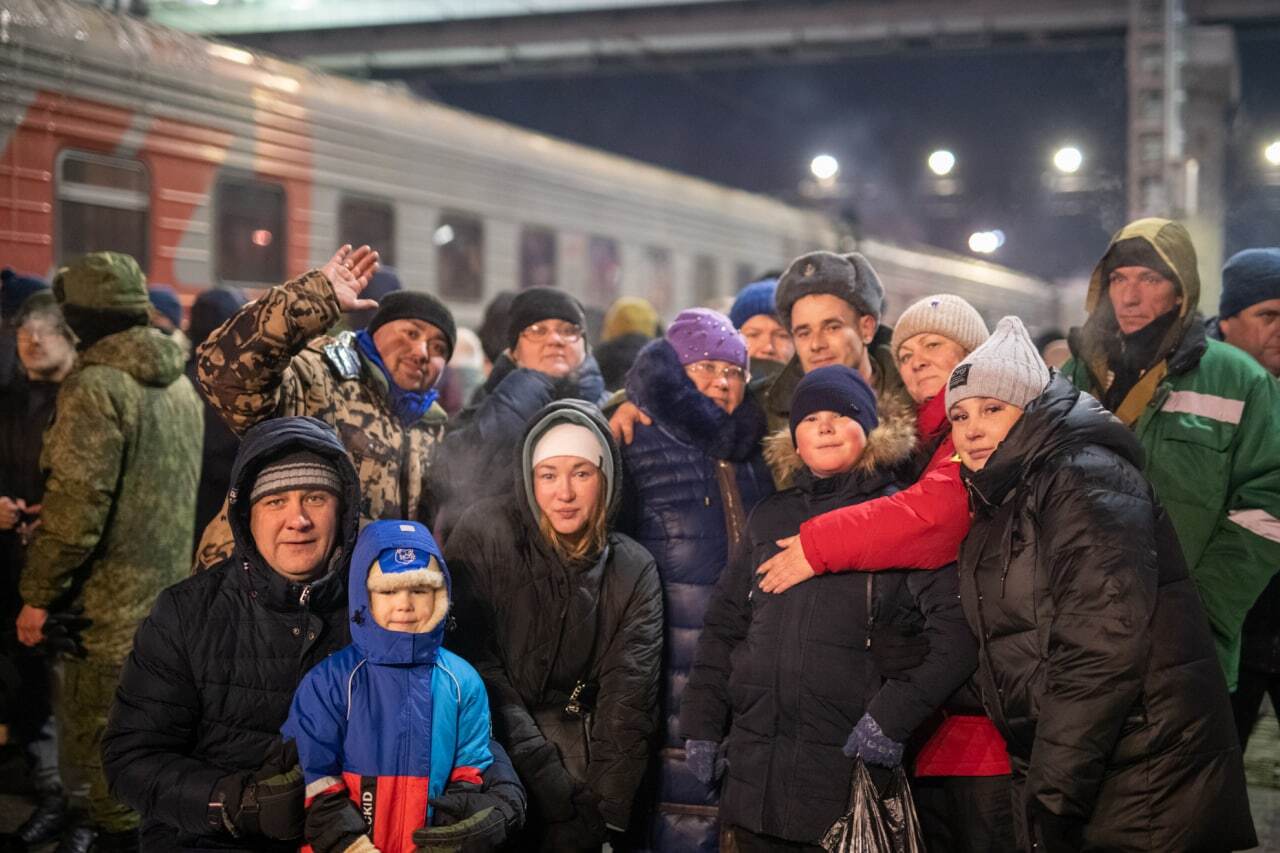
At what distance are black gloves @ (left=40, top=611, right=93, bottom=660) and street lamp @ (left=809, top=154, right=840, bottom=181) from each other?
1354 centimetres

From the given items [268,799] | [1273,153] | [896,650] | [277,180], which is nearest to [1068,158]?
[1273,153]

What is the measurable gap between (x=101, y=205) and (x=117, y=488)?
377cm

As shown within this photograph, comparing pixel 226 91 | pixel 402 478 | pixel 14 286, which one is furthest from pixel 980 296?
pixel 402 478

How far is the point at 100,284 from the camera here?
5.14 meters

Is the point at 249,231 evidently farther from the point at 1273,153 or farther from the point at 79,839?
the point at 1273,153

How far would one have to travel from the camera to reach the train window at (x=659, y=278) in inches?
544

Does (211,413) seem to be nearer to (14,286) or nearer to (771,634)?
(14,286)

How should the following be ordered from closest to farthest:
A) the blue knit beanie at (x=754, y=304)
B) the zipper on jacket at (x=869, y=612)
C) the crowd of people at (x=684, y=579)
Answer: the crowd of people at (x=684, y=579)
the zipper on jacket at (x=869, y=612)
the blue knit beanie at (x=754, y=304)

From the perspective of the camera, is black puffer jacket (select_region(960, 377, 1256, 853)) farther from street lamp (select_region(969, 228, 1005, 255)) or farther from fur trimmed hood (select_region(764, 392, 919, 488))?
street lamp (select_region(969, 228, 1005, 255))

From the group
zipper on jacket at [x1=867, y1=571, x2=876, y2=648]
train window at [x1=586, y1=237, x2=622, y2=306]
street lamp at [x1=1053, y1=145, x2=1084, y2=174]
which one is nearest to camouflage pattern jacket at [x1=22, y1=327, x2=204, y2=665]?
zipper on jacket at [x1=867, y1=571, x2=876, y2=648]

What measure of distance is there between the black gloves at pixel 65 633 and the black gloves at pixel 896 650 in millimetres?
3212

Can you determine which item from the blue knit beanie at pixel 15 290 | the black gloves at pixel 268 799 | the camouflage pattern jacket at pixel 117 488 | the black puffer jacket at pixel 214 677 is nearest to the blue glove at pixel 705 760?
the black puffer jacket at pixel 214 677

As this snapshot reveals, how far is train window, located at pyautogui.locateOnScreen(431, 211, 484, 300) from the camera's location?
36.3 ft

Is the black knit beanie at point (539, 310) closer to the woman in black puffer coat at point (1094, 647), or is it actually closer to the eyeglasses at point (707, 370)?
the eyeglasses at point (707, 370)
